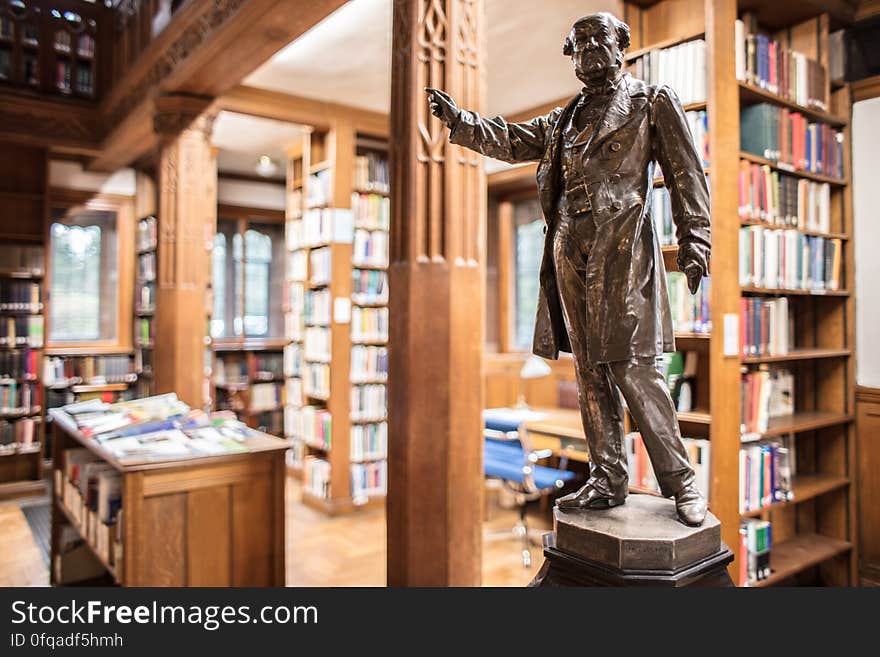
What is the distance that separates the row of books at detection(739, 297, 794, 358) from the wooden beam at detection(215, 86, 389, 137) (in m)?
3.41

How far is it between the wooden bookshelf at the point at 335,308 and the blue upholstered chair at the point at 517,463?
1.21 m

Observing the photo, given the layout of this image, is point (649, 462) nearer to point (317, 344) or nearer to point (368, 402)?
point (368, 402)

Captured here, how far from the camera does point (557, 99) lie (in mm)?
5047

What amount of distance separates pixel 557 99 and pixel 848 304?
2.60m

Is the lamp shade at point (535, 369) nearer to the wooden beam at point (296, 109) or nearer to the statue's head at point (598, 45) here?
the wooden beam at point (296, 109)

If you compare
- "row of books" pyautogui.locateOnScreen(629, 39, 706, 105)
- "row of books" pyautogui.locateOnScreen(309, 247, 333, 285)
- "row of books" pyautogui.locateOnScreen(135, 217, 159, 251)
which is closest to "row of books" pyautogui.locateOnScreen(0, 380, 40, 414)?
"row of books" pyautogui.locateOnScreen(135, 217, 159, 251)

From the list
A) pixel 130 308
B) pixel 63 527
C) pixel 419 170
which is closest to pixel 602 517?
pixel 419 170

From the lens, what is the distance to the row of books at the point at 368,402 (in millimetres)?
5258

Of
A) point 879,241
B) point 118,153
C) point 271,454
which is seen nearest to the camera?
point 271,454

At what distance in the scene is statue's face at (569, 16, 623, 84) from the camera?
4.52 feet

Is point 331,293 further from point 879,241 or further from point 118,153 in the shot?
point 879,241

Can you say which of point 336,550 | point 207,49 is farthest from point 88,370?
point 207,49

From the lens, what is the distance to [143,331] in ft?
22.1

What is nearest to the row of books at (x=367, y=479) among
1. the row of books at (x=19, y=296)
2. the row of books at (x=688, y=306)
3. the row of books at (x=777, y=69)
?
the row of books at (x=688, y=306)
